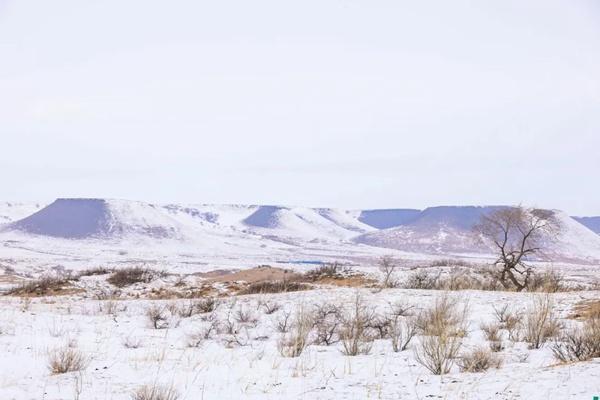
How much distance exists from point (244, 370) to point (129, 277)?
18.7 metres

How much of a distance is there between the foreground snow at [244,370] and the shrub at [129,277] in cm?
1317

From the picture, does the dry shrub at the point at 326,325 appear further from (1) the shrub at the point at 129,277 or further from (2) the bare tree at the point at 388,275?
(1) the shrub at the point at 129,277

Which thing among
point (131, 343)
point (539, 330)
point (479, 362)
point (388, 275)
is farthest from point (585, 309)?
point (131, 343)

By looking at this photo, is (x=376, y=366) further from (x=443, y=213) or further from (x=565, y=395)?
(x=443, y=213)

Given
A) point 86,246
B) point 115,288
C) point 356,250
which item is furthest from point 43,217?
point 115,288

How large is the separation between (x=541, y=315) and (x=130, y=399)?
5.34 metres

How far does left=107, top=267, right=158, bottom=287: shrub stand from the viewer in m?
23.5

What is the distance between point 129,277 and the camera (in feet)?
79.2

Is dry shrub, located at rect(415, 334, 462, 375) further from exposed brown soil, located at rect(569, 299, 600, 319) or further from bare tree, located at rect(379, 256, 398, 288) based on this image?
bare tree, located at rect(379, 256, 398, 288)

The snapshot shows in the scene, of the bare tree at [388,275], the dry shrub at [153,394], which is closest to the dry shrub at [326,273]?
the bare tree at [388,275]

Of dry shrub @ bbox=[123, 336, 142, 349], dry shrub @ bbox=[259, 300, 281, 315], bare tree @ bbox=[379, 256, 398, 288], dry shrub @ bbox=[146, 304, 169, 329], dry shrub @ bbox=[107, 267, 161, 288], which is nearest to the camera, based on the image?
dry shrub @ bbox=[123, 336, 142, 349]

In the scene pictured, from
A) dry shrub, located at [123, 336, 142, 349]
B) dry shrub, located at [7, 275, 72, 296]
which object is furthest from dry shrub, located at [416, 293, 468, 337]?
dry shrub, located at [7, 275, 72, 296]

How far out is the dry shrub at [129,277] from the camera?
2347 cm

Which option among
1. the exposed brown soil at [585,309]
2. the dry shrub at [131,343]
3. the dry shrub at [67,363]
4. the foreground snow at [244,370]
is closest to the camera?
the foreground snow at [244,370]
